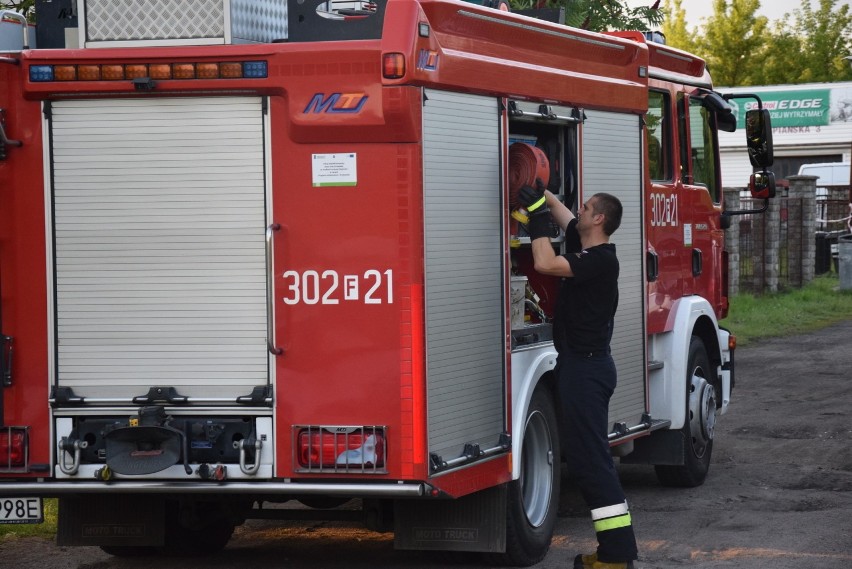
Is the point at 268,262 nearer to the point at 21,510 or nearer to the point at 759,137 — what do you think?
the point at 21,510

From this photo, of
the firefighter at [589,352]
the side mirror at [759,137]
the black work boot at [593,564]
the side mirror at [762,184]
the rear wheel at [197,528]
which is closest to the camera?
the black work boot at [593,564]

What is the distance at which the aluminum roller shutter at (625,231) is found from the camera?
8500 mm

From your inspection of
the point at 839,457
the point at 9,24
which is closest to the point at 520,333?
the point at 9,24

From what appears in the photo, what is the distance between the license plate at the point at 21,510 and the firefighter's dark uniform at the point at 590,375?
2.59 meters

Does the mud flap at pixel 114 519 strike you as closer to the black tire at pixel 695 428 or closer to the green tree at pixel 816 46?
the black tire at pixel 695 428

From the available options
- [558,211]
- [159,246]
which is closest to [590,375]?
[558,211]

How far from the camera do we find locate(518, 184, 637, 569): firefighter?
23.8 ft

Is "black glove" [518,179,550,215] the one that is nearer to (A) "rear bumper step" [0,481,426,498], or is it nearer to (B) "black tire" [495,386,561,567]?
(B) "black tire" [495,386,561,567]

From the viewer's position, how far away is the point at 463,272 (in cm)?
699

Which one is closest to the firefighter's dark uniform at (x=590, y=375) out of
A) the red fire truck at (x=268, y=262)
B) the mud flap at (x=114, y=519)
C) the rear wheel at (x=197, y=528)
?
the red fire truck at (x=268, y=262)

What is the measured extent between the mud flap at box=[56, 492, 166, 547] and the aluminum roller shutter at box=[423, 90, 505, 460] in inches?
71.8

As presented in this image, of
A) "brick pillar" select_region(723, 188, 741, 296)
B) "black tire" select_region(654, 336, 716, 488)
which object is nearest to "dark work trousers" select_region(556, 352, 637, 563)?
"black tire" select_region(654, 336, 716, 488)

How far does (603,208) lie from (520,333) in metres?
0.77

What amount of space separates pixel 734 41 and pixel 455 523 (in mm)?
49069
